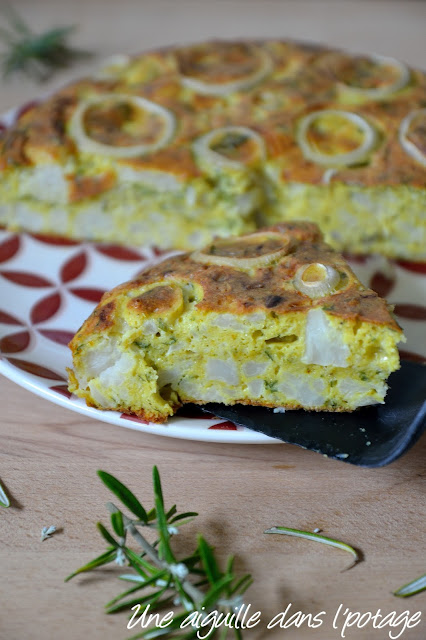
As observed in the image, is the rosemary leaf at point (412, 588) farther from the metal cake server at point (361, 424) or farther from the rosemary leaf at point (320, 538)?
the metal cake server at point (361, 424)

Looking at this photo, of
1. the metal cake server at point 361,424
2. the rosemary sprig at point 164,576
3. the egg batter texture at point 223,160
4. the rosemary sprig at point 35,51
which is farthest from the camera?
the rosemary sprig at point 35,51

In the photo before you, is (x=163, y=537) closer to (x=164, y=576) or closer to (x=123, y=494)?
(x=164, y=576)

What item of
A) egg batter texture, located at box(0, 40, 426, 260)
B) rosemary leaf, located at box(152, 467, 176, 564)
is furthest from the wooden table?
egg batter texture, located at box(0, 40, 426, 260)

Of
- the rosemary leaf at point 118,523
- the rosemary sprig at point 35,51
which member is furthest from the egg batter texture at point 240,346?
the rosemary sprig at point 35,51

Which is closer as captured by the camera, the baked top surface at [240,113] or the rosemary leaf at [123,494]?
the rosemary leaf at [123,494]

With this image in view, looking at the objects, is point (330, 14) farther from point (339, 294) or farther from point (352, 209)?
point (339, 294)

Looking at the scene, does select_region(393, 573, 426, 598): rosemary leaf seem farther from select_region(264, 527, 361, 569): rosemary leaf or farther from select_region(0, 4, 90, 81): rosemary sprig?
select_region(0, 4, 90, 81): rosemary sprig

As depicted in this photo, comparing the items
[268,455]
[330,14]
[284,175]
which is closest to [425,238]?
[284,175]
